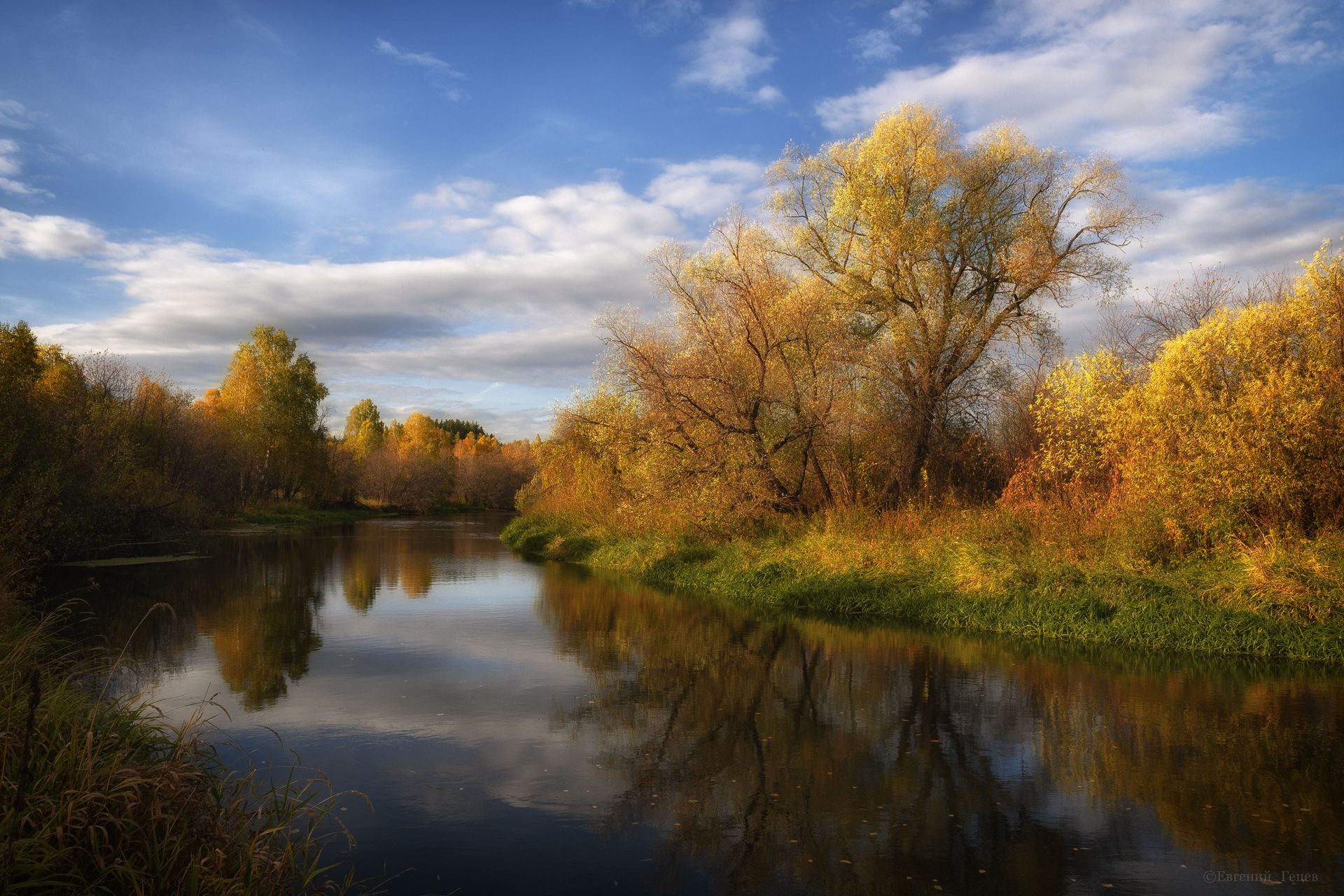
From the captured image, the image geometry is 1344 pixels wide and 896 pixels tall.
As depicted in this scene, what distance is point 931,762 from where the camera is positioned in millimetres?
7996

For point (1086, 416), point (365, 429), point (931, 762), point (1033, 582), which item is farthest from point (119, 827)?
point (365, 429)

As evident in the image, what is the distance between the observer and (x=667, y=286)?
78.8 ft

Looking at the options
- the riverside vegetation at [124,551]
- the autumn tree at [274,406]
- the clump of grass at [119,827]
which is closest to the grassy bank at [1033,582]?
the riverside vegetation at [124,551]

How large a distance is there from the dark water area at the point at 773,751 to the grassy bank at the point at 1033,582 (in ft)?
2.89

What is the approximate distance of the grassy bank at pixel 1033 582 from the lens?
500 inches

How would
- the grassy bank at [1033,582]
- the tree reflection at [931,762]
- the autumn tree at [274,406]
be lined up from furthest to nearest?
the autumn tree at [274,406] → the grassy bank at [1033,582] → the tree reflection at [931,762]

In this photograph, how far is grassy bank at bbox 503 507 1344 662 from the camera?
12.7m

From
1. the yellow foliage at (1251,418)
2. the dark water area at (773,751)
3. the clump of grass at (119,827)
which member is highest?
the yellow foliage at (1251,418)

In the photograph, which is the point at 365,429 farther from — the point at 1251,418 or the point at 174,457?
the point at 1251,418

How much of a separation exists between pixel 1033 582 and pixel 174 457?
39624 mm

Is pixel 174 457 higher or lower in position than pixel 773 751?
higher

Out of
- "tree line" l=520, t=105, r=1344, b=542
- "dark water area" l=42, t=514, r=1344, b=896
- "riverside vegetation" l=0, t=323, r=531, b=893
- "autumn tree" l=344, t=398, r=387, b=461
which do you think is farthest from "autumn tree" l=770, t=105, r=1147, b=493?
"autumn tree" l=344, t=398, r=387, b=461

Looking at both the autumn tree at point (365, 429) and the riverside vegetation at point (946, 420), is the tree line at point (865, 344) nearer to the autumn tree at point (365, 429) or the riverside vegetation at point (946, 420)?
the riverside vegetation at point (946, 420)

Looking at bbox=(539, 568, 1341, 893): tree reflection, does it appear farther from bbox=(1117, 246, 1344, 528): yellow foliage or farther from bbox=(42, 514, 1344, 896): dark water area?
bbox=(1117, 246, 1344, 528): yellow foliage
